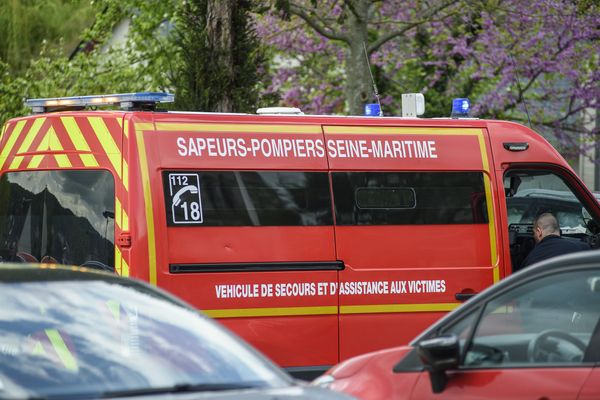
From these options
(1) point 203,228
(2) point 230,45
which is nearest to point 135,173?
(1) point 203,228

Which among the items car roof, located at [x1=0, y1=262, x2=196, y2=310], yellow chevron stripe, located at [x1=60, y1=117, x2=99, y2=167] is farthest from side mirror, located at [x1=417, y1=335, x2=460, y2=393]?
yellow chevron stripe, located at [x1=60, y1=117, x2=99, y2=167]

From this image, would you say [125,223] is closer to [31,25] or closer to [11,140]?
[11,140]

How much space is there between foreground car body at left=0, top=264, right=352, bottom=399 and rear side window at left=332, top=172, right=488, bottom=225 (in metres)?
4.03

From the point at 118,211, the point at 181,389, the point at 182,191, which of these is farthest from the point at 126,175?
the point at 181,389

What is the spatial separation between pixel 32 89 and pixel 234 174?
16455 mm

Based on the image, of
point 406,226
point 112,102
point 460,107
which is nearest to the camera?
point 112,102

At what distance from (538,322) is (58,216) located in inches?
165

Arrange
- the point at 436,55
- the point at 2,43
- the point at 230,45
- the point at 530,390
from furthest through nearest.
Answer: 1. the point at 2,43
2. the point at 436,55
3. the point at 230,45
4. the point at 530,390

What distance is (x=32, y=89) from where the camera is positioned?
24500mm

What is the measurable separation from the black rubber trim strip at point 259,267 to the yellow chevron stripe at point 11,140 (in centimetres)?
168

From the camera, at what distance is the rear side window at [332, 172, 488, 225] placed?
29.9 feet

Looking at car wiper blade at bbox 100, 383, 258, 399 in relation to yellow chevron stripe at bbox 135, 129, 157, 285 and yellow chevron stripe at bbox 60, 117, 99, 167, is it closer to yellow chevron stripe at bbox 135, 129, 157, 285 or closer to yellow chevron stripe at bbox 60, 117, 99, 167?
yellow chevron stripe at bbox 135, 129, 157, 285

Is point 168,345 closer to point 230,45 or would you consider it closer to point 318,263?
point 318,263

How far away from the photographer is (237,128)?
8.84 meters
